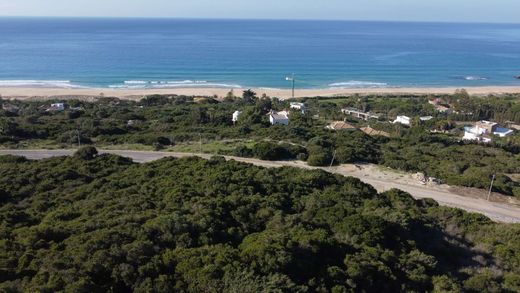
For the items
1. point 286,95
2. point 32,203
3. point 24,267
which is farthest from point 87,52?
point 24,267

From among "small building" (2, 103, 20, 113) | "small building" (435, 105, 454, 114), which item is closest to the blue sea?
"small building" (2, 103, 20, 113)

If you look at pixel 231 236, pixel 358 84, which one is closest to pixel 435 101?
pixel 358 84

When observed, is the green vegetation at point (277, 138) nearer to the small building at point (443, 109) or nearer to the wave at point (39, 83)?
the small building at point (443, 109)

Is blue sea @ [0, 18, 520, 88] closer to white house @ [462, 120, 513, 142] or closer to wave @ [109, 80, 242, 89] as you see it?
wave @ [109, 80, 242, 89]

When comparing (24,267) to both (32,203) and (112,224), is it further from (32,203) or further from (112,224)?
(32,203)

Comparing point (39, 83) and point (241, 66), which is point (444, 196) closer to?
point (39, 83)

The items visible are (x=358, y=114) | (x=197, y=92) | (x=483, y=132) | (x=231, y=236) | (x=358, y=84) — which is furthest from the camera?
(x=358, y=84)
